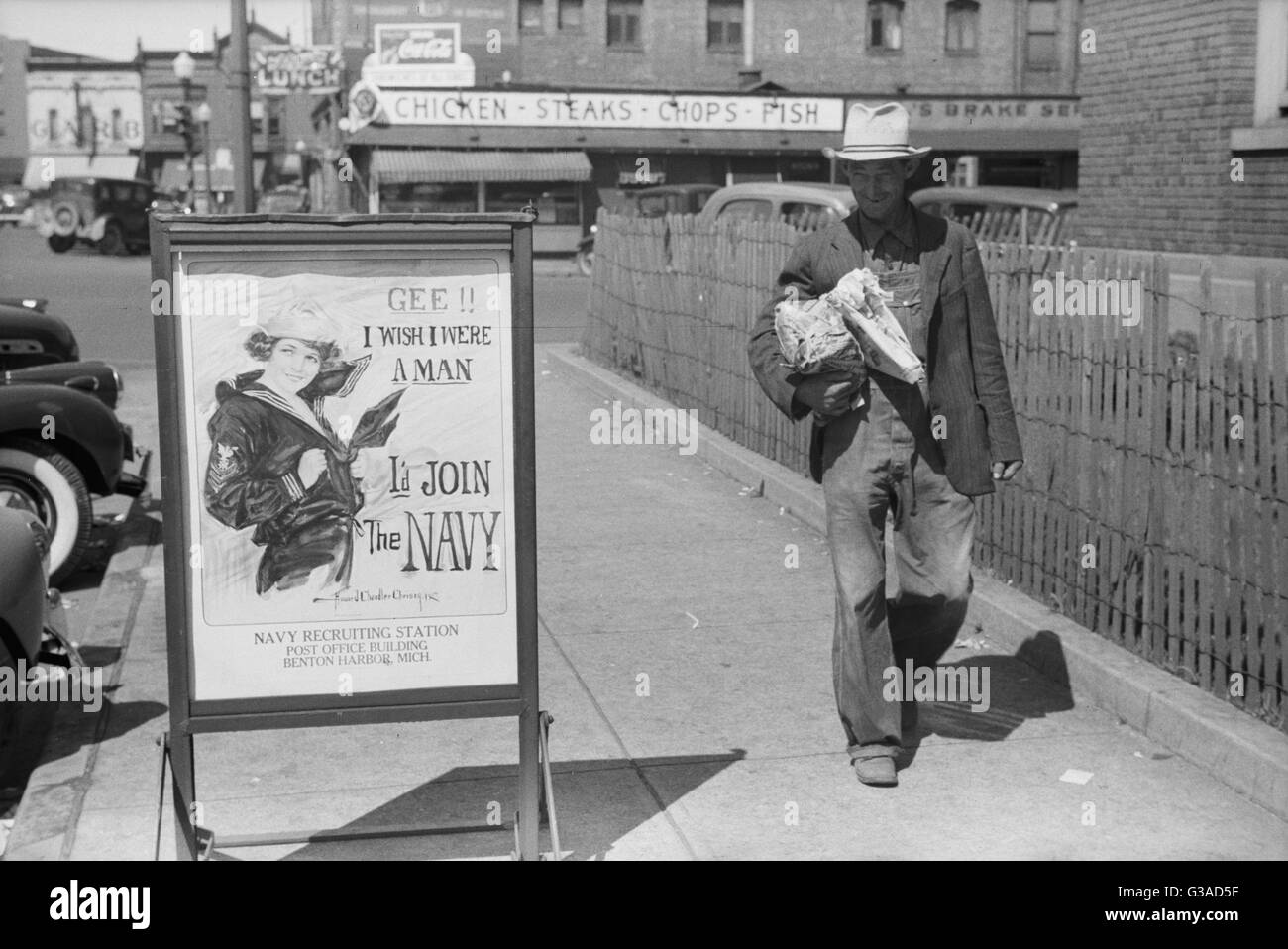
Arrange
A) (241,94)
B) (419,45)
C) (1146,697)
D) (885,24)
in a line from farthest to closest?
(885,24)
(419,45)
(241,94)
(1146,697)

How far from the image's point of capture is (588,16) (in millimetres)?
46406

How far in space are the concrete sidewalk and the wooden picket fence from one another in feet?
0.71

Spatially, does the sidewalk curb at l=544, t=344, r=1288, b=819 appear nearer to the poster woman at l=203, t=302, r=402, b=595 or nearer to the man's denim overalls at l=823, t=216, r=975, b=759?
the man's denim overalls at l=823, t=216, r=975, b=759

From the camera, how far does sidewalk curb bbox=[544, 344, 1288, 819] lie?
492 cm

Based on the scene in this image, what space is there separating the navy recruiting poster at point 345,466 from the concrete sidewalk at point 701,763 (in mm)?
709

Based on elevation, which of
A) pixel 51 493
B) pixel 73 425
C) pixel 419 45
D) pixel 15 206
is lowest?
pixel 51 493

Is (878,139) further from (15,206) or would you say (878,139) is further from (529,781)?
(15,206)

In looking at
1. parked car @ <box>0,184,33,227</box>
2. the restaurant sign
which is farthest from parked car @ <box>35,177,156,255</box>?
parked car @ <box>0,184,33,227</box>

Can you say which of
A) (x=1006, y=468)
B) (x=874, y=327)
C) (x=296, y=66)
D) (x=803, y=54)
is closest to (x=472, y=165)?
(x=296, y=66)

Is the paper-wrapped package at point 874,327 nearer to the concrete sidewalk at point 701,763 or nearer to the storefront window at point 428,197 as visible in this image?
the concrete sidewalk at point 701,763

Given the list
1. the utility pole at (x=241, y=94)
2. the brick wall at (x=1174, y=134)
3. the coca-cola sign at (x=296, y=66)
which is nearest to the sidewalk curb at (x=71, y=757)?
the brick wall at (x=1174, y=134)

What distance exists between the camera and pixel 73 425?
817cm

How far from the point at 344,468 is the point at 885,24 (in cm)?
4613

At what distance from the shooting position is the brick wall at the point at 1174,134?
10.2 m
